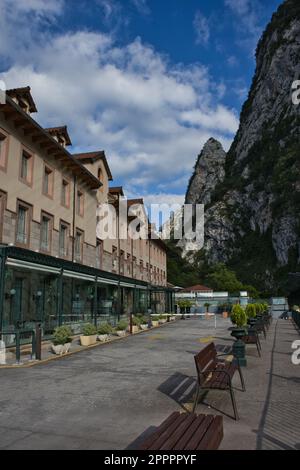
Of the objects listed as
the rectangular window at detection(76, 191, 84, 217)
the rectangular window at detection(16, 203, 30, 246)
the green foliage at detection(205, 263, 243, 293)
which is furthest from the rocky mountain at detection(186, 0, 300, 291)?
the rectangular window at detection(16, 203, 30, 246)

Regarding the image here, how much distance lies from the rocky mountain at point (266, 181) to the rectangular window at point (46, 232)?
2865 inches

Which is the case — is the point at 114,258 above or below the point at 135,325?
above

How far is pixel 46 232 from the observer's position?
75.4 ft

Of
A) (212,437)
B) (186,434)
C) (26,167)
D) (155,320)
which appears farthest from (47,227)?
(212,437)

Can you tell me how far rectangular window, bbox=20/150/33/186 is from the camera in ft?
68.7

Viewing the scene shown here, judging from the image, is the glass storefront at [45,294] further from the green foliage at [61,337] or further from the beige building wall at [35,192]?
the beige building wall at [35,192]

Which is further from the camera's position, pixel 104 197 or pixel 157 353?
pixel 104 197

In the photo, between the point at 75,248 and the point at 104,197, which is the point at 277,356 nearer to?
the point at 75,248

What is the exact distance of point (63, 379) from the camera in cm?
934

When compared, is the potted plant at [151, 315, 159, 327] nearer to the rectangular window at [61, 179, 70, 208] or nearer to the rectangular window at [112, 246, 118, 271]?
the rectangular window at [112, 246, 118, 271]

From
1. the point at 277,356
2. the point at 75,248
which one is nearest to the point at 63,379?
the point at 277,356

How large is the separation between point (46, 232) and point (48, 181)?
10.6 ft

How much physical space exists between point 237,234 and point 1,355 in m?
109

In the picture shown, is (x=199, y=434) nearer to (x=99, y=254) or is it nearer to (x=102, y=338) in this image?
(x=102, y=338)
